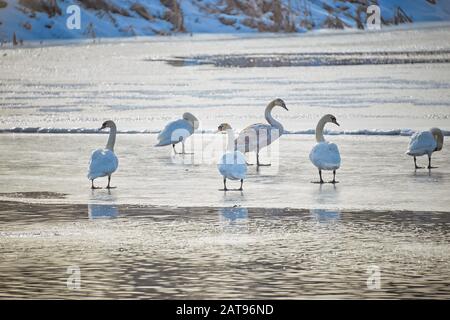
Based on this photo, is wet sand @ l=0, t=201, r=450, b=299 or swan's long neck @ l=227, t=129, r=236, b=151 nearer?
wet sand @ l=0, t=201, r=450, b=299

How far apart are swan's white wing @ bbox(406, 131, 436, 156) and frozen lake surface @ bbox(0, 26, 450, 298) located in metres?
0.24

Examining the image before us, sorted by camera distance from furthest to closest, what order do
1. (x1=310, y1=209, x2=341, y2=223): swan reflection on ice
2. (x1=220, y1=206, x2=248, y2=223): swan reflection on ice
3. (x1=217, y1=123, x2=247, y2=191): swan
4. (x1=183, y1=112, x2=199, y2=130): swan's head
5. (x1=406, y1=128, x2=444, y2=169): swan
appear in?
(x1=183, y1=112, x2=199, y2=130): swan's head, (x1=406, y1=128, x2=444, y2=169): swan, (x1=217, y1=123, x2=247, y2=191): swan, (x1=220, y1=206, x2=248, y2=223): swan reflection on ice, (x1=310, y1=209, x2=341, y2=223): swan reflection on ice

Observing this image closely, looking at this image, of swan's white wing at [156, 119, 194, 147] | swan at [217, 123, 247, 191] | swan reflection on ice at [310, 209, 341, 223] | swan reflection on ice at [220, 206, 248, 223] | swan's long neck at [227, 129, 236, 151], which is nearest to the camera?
swan reflection on ice at [310, 209, 341, 223]

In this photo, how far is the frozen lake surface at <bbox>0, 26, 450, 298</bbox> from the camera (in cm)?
765

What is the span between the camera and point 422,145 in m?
12.8

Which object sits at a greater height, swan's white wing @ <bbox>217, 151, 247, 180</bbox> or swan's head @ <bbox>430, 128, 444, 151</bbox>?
swan's head @ <bbox>430, 128, 444, 151</bbox>

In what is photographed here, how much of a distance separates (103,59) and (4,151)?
69.5 ft

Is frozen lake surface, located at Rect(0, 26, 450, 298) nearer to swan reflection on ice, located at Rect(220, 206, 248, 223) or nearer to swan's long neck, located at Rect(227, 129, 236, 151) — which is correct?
swan reflection on ice, located at Rect(220, 206, 248, 223)

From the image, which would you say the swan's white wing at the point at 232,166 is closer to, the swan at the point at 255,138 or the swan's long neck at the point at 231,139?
the swan's long neck at the point at 231,139

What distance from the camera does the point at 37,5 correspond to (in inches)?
2176

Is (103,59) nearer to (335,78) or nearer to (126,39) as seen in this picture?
(335,78)

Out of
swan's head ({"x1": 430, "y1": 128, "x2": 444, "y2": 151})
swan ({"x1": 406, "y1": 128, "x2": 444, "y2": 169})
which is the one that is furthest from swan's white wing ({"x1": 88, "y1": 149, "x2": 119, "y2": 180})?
swan's head ({"x1": 430, "y1": 128, "x2": 444, "y2": 151})
